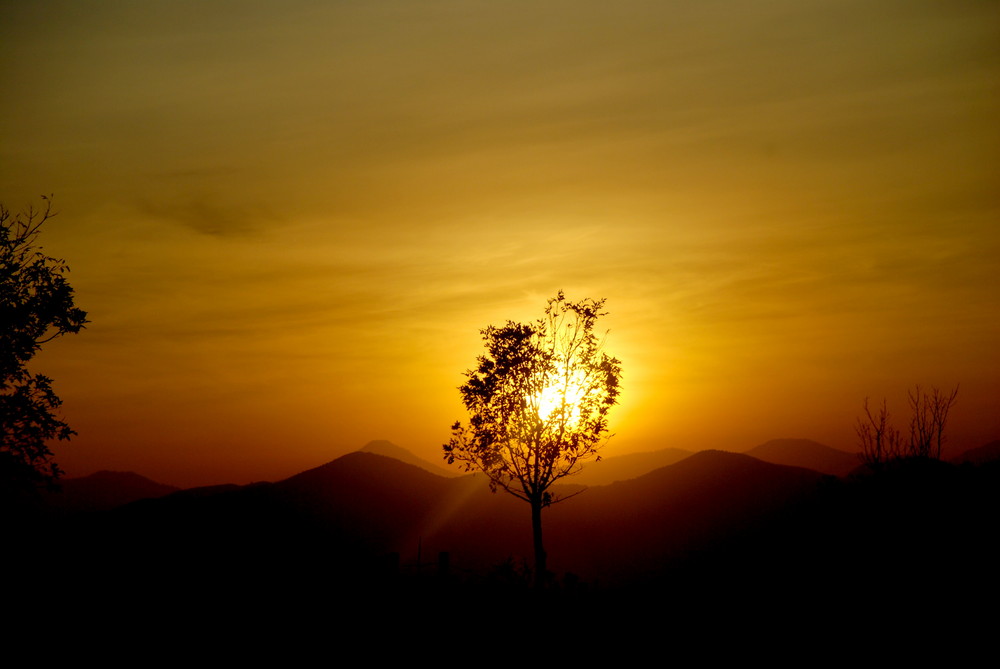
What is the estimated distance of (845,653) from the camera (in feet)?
86.5

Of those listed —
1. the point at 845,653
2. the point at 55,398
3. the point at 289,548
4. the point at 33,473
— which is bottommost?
the point at 845,653

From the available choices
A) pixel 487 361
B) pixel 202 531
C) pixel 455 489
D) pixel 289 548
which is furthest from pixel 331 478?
pixel 487 361

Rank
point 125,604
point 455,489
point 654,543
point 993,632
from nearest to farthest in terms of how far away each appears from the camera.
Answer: point 993,632, point 125,604, point 654,543, point 455,489

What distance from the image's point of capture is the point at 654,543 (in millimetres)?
96312

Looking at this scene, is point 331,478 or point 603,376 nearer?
point 603,376

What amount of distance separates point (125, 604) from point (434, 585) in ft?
44.0

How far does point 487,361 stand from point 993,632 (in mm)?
24040

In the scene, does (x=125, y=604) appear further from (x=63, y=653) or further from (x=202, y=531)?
(x=202, y=531)

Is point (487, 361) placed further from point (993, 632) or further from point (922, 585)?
point (993, 632)

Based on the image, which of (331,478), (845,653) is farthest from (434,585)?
(331,478)

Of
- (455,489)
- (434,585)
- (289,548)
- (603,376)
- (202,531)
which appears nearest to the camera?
(434,585)

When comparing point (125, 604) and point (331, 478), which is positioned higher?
point (331, 478)

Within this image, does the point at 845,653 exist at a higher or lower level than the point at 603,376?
lower

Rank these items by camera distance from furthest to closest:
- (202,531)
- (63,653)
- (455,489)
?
(455,489), (202,531), (63,653)
